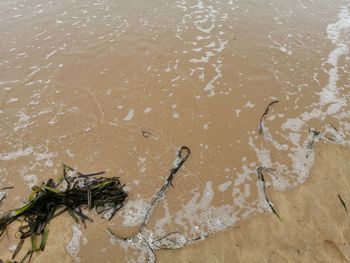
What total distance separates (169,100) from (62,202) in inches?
88.1

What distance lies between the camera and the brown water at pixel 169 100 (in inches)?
138

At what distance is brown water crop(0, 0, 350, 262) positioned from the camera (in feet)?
11.5

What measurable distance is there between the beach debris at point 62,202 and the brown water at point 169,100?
16cm

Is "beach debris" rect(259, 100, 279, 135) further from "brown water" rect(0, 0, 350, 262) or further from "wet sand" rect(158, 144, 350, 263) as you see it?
"wet sand" rect(158, 144, 350, 263)

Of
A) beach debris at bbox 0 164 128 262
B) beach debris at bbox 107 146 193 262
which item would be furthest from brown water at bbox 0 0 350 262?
beach debris at bbox 0 164 128 262

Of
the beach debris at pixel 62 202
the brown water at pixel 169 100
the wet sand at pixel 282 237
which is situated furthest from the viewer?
the brown water at pixel 169 100

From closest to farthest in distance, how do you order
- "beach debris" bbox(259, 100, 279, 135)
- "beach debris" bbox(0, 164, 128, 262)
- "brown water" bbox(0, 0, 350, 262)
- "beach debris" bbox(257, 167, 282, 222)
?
1. "beach debris" bbox(0, 164, 128, 262)
2. "beach debris" bbox(257, 167, 282, 222)
3. "brown water" bbox(0, 0, 350, 262)
4. "beach debris" bbox(259, 100, 279, 135)

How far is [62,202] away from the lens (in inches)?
131

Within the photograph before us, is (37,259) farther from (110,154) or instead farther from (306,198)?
(306,198)

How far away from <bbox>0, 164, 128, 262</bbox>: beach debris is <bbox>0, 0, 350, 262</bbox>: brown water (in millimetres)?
159


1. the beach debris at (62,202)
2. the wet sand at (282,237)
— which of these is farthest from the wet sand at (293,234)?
the beach debris at (62,202)

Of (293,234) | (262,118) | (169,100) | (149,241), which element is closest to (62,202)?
(149,241)

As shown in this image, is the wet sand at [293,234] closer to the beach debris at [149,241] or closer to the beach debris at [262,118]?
the beach debris at [149,241]

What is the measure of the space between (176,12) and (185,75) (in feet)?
8.93
